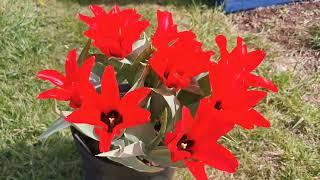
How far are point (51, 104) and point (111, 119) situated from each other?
1074 mm

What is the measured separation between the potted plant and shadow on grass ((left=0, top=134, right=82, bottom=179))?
490 mm

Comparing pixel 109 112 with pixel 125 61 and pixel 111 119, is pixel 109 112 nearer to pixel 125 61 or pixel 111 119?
pixel 111 119

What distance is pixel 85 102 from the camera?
1385mm

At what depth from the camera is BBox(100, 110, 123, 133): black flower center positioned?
4.68 ft

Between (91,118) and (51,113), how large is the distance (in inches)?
43.4

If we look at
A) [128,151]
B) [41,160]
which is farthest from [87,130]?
[41,160]

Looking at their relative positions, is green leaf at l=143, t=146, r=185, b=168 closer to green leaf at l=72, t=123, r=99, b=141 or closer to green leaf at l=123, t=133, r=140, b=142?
green leaf at l=123, t=133, r=140, b=142

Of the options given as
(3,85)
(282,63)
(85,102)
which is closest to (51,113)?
(3,85)

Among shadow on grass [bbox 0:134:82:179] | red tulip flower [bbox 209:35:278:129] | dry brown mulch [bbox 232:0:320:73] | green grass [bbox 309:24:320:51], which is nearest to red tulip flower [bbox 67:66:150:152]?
red tulip flower [bbox 209:35:278:129]

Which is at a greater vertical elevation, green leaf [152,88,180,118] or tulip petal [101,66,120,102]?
tulip petal [101,66,120,102]

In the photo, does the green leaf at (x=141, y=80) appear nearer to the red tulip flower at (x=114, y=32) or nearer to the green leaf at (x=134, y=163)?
the red tulip flower at (x=114, y=32)

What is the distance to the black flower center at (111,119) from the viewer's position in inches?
56.1

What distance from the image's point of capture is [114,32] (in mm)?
1556

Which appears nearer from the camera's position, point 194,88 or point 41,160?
point 194,88
